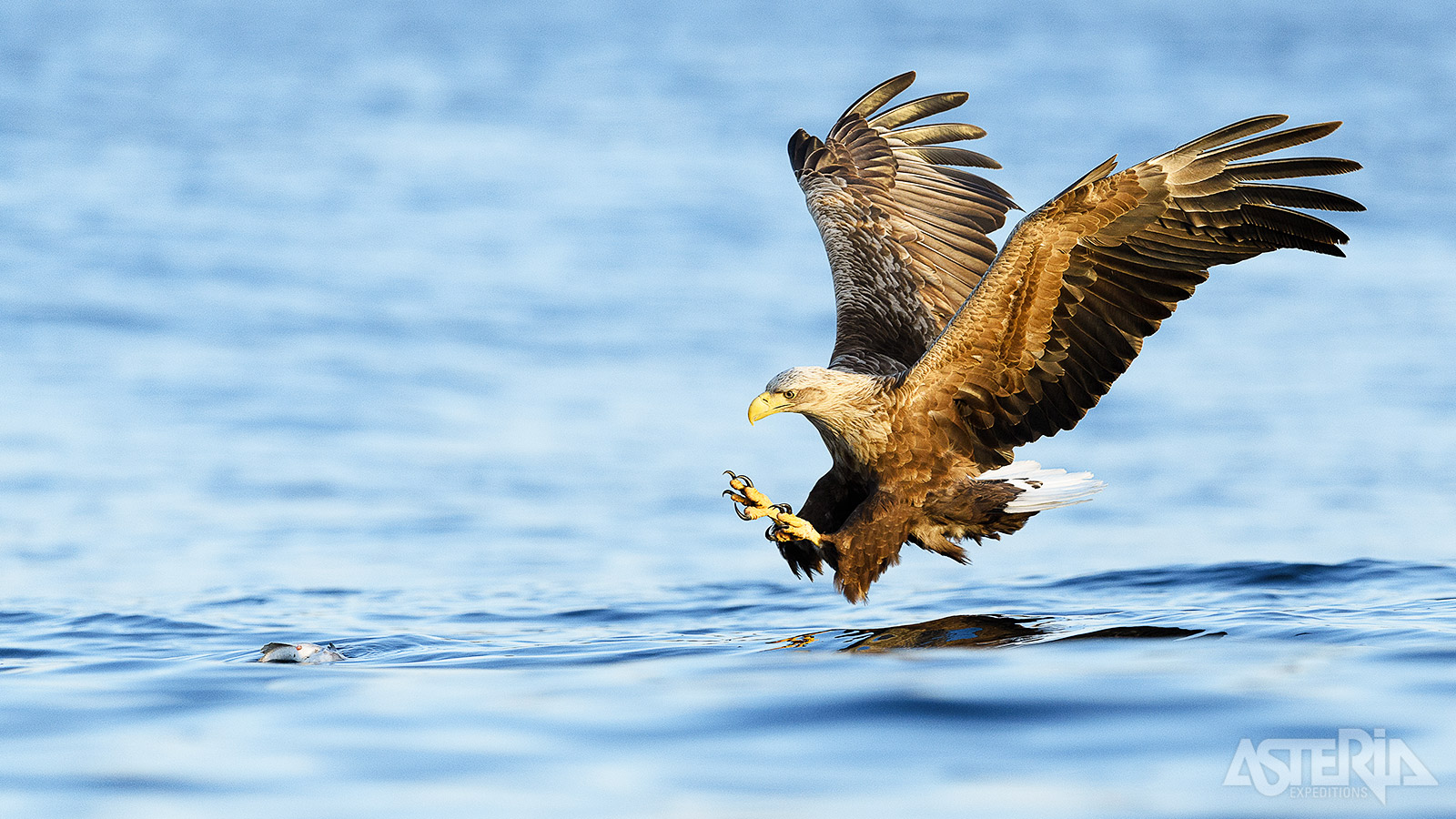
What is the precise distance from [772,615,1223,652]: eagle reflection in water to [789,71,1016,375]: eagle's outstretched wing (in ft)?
4.29

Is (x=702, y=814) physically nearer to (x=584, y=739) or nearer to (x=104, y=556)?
(x=584, y=739)

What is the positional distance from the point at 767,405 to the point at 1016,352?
0.92 meters

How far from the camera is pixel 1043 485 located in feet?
20.9

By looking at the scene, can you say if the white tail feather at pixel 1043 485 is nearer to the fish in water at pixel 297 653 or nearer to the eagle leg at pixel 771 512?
the eagle leg at pixel 771 512

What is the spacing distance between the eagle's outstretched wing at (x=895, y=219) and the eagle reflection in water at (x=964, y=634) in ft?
4.29

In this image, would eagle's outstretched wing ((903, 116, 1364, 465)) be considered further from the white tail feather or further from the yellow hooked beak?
the yellow hooked beak

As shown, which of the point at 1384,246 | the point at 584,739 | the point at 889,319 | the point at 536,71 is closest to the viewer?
the point at 584,739

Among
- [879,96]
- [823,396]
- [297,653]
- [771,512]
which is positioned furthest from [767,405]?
[879,96]

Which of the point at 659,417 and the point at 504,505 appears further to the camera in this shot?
the point at 659,417

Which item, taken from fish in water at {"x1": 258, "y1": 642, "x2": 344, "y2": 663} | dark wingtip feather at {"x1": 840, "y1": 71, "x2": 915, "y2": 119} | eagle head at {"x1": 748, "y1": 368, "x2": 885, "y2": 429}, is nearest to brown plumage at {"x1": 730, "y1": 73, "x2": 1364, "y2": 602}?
eagle head at {"x1": 748, "y1": 368, "x2": 885, "y2": 429}

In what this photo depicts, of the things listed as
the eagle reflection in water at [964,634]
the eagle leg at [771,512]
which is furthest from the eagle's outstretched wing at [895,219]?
the eagle reflection in water at [964,634]

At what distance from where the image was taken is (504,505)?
30.3 feet

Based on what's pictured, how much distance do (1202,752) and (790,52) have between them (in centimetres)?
2248

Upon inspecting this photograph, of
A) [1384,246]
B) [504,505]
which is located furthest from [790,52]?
[504,505]
